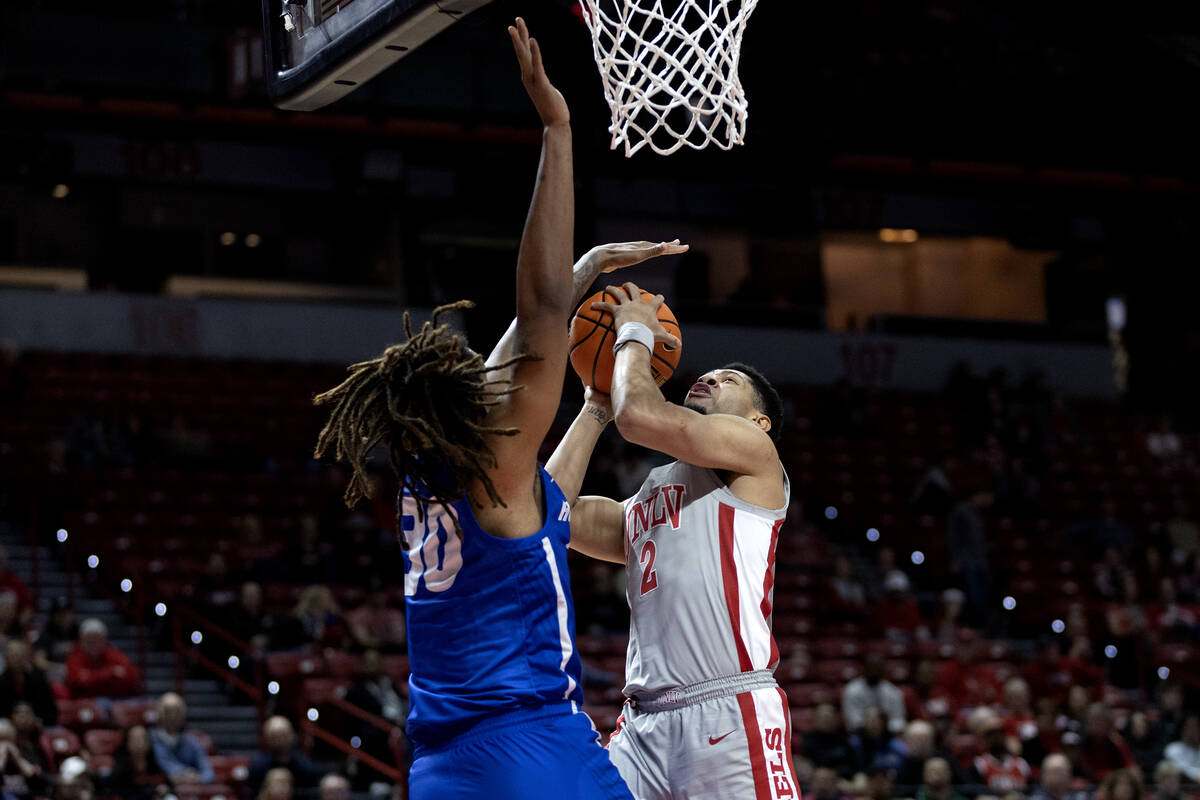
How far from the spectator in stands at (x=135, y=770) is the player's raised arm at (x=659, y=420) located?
5.23 meters

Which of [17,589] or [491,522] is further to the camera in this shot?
→ [17,589]

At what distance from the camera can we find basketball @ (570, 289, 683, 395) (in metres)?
4.25

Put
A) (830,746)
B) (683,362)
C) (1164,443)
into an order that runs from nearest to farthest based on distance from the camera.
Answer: (830,746)
(683,362)
(1164,443)

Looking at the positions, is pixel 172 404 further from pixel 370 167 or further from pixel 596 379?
pixel 596 379

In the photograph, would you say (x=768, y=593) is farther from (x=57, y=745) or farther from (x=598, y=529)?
(x=57, y=745)

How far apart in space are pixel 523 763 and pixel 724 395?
5.00 feet

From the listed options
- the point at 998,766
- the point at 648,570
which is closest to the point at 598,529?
the point at 648,570

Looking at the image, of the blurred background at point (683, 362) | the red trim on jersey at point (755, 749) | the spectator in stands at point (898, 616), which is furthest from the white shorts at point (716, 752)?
the spectator in stands at point (898, 616)

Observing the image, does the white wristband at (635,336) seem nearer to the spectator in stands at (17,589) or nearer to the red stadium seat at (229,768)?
the red stadium seat at (229,768)

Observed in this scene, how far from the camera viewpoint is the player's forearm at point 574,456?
13.1 ft

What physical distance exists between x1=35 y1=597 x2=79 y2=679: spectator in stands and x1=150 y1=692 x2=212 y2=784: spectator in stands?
131cm

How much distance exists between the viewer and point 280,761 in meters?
8.93

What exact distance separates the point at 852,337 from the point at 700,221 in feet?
8.99

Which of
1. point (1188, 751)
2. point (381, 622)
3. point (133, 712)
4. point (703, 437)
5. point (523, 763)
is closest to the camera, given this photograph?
point (523, 763)
